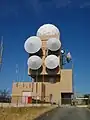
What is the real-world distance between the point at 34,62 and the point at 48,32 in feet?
44.9

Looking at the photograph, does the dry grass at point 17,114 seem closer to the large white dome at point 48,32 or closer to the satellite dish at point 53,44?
the satellite dish at point 53,44

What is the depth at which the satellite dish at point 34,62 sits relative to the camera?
92938 millimetres

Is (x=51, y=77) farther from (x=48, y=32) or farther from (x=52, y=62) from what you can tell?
(x=48, y=32)

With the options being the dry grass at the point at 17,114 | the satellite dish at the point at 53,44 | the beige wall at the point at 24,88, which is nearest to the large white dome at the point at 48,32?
the satellite dish at the point at 53,44

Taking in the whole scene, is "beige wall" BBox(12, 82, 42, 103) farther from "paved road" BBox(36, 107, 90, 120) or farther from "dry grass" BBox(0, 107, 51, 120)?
"dry grass" BBox(0, 107, 51, 120)

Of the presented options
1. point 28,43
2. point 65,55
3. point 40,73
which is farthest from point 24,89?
point 65,55

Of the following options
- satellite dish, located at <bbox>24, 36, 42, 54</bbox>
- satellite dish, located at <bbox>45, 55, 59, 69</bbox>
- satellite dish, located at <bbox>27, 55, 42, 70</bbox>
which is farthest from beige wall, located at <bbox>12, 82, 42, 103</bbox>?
satellite dish, located at <bbox>24, 36, 42, 54</bbox>

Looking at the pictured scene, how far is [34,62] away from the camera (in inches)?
3656

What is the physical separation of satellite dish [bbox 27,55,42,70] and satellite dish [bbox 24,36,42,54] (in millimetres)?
3194

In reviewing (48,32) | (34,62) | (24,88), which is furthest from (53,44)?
(24,88)

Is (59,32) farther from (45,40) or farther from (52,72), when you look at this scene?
(52,72)

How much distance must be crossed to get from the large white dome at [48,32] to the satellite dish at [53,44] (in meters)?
4.22

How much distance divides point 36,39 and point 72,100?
25.3 meters

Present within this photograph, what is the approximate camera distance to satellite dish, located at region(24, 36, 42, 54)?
314ft
